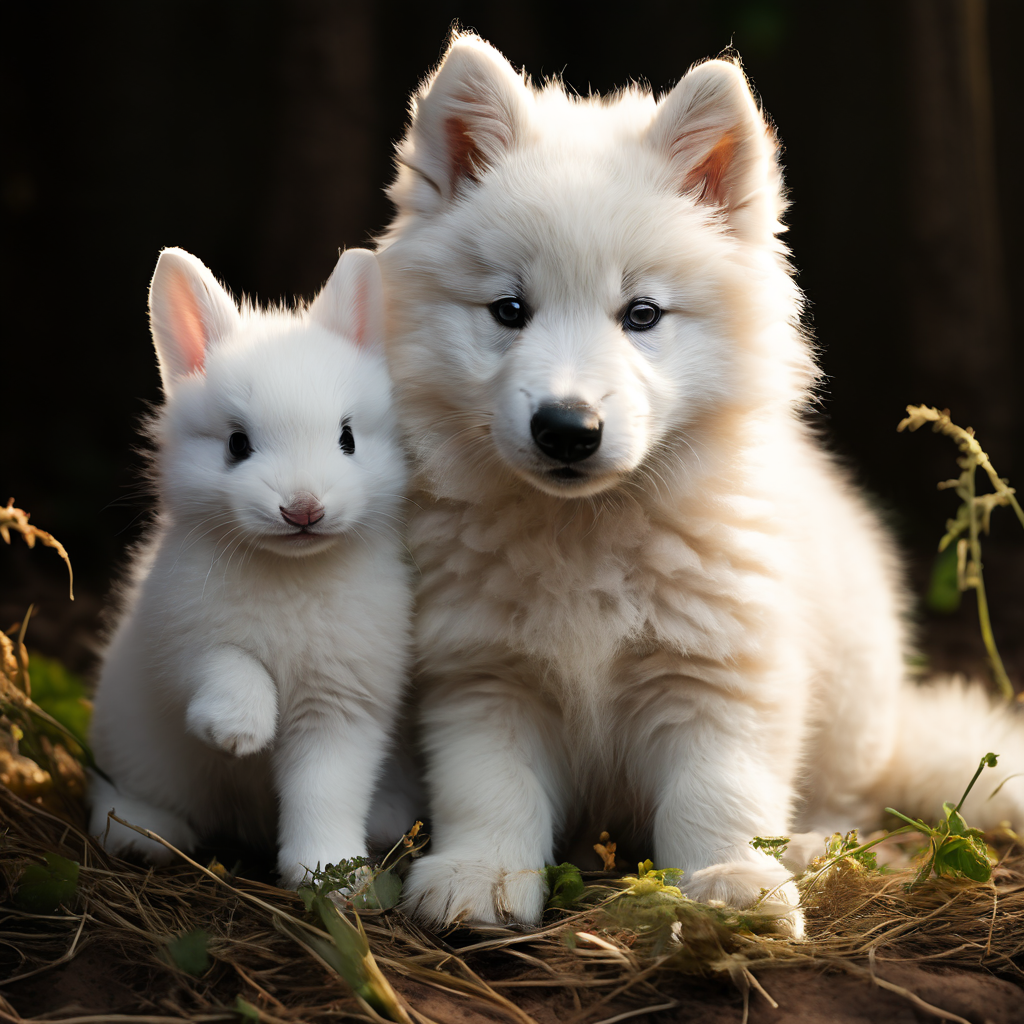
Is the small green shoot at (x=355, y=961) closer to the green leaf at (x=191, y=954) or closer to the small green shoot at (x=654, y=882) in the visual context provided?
the green leaf at (x=191, y=954)

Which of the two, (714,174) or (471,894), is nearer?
(471,894)

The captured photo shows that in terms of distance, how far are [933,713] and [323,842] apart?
7.38 feet

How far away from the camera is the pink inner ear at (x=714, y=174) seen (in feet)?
8.83

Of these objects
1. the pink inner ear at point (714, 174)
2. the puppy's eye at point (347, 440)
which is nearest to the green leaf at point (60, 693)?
the puppy's eye at point (347, 440)

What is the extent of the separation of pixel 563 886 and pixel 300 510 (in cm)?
117

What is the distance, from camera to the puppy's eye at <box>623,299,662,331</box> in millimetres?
2531

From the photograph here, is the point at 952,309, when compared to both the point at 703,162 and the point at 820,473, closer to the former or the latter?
the point at 820,473

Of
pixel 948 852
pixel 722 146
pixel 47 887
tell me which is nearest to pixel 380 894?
pixel 47 887

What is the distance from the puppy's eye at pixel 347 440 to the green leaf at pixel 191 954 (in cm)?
116

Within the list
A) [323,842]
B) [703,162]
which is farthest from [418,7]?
[323,842]

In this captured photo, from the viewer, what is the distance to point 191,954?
2.17 metres

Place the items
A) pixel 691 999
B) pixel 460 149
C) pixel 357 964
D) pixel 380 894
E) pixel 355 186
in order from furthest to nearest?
pixel 355 186 < pixel 460 149 < pixel 380 894 < pixel 691 999 < pixel 357 964

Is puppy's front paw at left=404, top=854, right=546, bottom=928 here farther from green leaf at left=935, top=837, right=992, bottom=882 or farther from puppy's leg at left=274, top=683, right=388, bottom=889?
green leaf at left=935, top=837, right=992, bottom=882

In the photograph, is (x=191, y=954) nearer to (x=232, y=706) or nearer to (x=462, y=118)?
(x=232, y=706)
